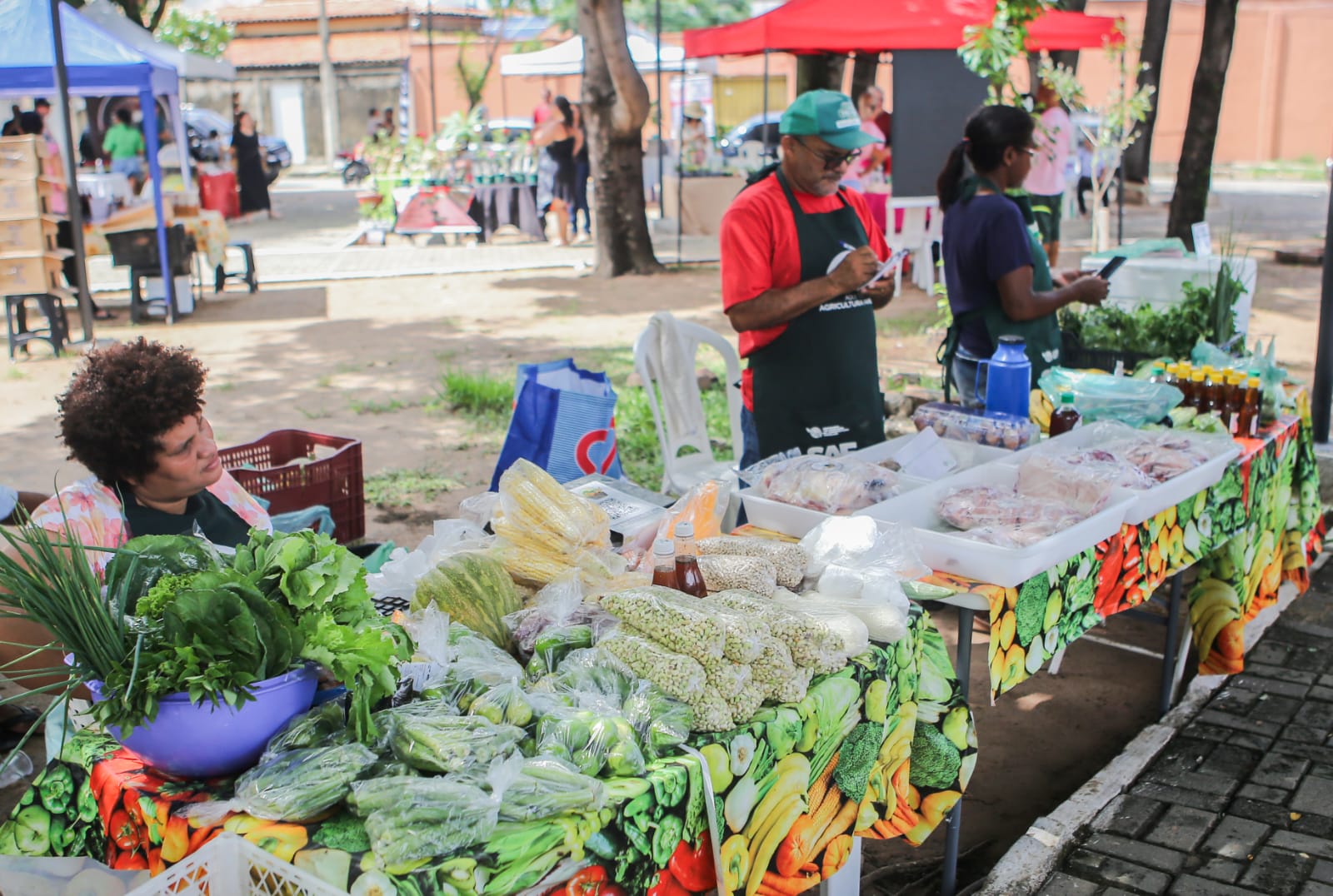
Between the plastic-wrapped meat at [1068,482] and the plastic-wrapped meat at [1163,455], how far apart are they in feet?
0.67

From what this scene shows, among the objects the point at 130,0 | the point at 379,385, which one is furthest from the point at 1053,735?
the point at 130,0

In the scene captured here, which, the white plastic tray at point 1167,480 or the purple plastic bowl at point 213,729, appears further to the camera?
the white plastic tray at point 1167,480

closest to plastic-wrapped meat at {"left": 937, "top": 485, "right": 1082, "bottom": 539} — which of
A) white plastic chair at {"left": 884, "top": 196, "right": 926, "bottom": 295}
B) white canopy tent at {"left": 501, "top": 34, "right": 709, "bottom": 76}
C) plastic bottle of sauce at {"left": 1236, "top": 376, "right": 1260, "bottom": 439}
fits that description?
plastic bottle of sauce at {"left": 1236, "top": 376, "right": 1260, "bottom": 439}

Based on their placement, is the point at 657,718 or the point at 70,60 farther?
the point at 70,60

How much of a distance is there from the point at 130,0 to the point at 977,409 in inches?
773

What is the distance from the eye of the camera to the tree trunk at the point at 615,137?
11.5m

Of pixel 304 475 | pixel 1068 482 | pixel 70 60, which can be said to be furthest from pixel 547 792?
pixel 70 60

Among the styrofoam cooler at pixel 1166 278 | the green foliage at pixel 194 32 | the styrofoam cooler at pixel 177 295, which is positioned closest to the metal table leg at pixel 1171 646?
the styrofoam cooler at pixel 1166 278

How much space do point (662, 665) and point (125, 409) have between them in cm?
145

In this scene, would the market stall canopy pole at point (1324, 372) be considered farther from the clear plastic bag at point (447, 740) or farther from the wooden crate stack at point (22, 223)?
the wooden crate stack at point (22, 223)

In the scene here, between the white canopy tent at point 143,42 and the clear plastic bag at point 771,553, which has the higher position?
the white canopy tent at point 143,42

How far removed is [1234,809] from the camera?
129 inches

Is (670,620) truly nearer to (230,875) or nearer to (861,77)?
(230,875)

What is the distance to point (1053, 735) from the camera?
396 cm
